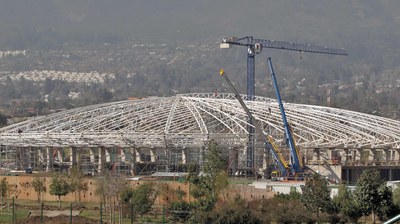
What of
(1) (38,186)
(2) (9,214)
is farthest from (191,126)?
(2) (9,214)

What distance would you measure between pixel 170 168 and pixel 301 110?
38.3 feet

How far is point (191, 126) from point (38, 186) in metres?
22.3

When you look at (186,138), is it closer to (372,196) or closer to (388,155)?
(388,155)

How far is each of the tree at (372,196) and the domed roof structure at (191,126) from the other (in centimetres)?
2360

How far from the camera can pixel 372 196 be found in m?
44.8

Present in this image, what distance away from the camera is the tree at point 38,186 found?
5241 cm

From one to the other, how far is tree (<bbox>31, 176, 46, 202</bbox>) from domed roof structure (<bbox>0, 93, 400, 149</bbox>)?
607 inches

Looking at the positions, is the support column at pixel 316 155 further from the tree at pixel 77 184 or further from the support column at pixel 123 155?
the tree at pixel 77 184

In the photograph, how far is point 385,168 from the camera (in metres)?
69.8

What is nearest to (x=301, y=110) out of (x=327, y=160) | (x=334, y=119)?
(x=334, y=119)

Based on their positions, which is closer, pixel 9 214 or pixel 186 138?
pixel 9 214

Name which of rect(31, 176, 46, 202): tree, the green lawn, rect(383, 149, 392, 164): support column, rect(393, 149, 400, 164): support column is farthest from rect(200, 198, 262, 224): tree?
rect(383, 149, 392, 164): support column

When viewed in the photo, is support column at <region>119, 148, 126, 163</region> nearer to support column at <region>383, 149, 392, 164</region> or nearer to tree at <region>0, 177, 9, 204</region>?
support column at <region>383, 149, 392, 164</region>

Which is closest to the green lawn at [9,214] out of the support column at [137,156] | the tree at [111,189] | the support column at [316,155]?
the tree at [111,189]
